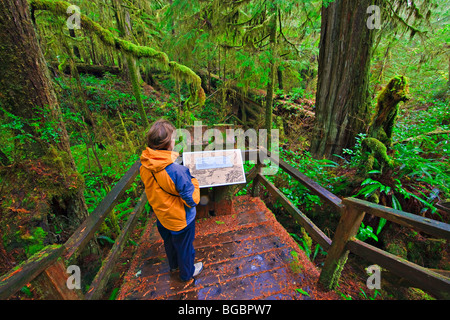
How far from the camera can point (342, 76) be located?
5043 millimetres

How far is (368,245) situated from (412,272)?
0.33m

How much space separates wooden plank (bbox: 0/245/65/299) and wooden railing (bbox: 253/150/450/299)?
7.65 ft

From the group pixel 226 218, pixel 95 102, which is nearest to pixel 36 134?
pixel 226 218

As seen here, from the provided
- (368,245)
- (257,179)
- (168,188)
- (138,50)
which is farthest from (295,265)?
(138,50)

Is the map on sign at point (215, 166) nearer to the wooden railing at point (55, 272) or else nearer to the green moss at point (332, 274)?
the wooden railing at point (55, 272)

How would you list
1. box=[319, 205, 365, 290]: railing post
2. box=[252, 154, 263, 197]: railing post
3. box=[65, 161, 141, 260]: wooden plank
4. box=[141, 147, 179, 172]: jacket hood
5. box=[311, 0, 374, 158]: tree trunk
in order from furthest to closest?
box=[311, 0, 374, 158]: tree trunk
box=[252, 154, 263, 197]: railing post
box=[319, 205, 365, 290]: railing post
box=[141, 147, 179, 172]: jacket hood
box=[65, 161, 141, 260]: wooden plank

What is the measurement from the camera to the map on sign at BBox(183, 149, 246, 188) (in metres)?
2.77

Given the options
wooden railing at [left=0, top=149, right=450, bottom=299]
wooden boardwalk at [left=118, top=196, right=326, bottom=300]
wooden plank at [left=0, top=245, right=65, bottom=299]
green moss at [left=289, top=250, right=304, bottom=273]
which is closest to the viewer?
wooden plank at [left=0, top=245, right=65, bottom=299]

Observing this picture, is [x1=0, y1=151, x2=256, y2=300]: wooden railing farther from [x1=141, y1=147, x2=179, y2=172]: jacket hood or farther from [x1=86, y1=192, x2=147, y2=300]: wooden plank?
[x1=141, y1=147, x2=179, y2=172]: jacket hood

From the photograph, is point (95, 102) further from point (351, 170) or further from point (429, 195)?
point (429, 195)

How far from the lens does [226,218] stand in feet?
10.8

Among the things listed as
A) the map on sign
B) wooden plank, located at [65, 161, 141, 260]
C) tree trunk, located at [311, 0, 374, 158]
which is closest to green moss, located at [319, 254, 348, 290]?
the map on sign

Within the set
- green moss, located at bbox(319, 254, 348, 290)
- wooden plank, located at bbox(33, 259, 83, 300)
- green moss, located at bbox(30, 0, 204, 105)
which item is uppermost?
green moss, located at bbox(30, 0, 204, 105)

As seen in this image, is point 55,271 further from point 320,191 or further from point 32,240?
point 320,191
